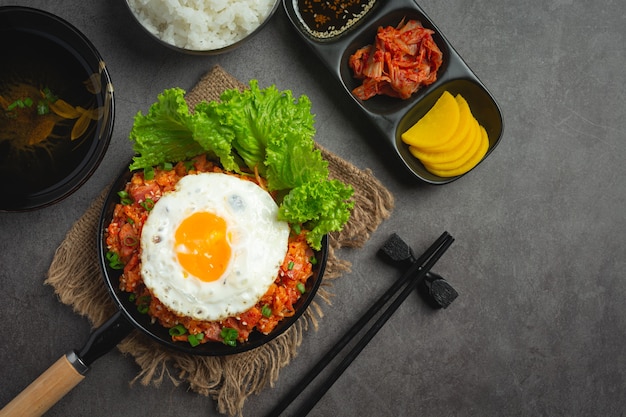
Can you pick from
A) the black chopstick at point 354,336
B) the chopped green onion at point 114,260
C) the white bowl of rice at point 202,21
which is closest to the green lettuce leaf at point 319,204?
the black chopstick at point 354,336

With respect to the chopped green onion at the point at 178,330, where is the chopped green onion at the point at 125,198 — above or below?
above

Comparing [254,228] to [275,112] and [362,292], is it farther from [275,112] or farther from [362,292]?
[362,292]

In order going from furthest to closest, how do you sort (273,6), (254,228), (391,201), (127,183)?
(391,201), (273,6), (127,183), (254,228)

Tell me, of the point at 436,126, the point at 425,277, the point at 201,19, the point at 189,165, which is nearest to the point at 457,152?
the point at 436,126

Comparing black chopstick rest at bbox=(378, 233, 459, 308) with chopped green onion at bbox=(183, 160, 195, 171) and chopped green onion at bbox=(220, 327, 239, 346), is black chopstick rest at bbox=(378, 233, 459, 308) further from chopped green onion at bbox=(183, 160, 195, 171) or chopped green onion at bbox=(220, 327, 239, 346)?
chopped green onion at bbox=(183, 160, 195, 171)

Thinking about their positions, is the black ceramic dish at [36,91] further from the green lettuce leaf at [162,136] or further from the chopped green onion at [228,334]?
the chopped green onion at [228,334]

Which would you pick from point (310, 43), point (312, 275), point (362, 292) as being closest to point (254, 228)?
point (312, 275)

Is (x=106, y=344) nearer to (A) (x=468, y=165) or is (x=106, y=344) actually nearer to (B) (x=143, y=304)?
(B) (x=143, y=304)

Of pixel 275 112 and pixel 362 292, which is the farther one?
pixel 362 292
